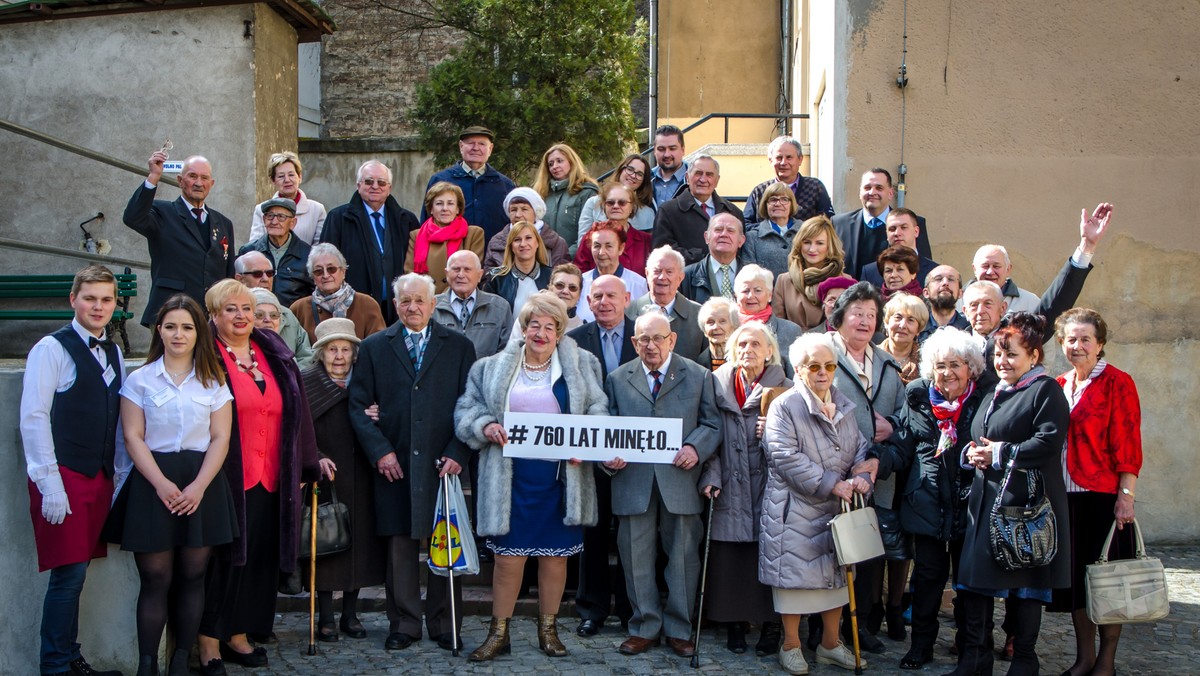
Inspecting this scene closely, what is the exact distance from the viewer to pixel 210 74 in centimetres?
1090

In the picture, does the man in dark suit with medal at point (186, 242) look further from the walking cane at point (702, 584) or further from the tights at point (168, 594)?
the walking cane at point (702, 584)

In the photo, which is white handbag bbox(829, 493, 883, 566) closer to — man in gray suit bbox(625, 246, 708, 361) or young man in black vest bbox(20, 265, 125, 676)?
man in gray suit bbox(625, 246, 708, 361)

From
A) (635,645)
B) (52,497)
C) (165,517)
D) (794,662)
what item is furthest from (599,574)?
(52,497)

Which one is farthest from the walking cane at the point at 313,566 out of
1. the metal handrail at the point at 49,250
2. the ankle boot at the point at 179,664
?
the metal handrail at the point at 49,250

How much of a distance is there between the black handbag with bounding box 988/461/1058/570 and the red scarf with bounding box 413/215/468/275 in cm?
424

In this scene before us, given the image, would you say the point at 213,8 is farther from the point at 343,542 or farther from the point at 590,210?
the point at 343,542

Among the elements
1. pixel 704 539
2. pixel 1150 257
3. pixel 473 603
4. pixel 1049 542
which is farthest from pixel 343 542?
pixel 1150 257

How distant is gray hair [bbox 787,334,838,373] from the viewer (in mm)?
6109

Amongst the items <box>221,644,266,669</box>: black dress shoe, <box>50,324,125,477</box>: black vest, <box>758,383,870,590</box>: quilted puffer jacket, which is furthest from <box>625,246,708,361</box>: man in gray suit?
<box>50,324,125,477</box>: black vest

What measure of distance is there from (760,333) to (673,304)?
984mm

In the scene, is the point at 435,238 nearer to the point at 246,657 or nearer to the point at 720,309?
the point at 720,309

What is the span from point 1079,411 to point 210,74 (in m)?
8.34

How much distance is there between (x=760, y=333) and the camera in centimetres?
634

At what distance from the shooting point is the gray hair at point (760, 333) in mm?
6352
